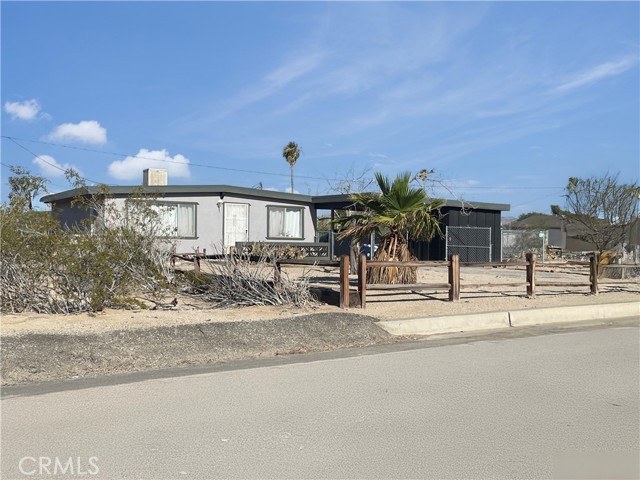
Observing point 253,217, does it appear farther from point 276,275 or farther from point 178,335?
point 178,335

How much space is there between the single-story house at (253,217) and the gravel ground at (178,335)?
11267 millimetres

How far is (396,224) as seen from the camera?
1373cm

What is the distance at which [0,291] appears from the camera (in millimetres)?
9812

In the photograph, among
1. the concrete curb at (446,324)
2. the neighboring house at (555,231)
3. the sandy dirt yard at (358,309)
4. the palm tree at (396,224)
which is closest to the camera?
the sandy dirt yard at (358,309)

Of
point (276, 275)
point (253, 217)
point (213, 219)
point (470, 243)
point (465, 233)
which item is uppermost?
point (253, 217)

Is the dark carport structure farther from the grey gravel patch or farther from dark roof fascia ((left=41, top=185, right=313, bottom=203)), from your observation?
the grey gravel patch

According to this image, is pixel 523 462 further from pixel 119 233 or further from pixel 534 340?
pixel 119 233

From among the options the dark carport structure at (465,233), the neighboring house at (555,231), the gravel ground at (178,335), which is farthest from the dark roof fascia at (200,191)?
the neighboring house at (555,231)

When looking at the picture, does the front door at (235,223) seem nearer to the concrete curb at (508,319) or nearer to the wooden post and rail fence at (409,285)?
the wooden post and rail fence at (409,285)

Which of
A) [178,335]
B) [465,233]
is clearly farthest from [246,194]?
[178,335]

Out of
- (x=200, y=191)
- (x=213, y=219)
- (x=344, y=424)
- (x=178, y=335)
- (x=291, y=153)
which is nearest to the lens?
(x=344, y=424)

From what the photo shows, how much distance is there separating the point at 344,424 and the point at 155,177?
21632 mm

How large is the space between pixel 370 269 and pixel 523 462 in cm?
981

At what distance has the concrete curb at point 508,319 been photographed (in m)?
10.6
